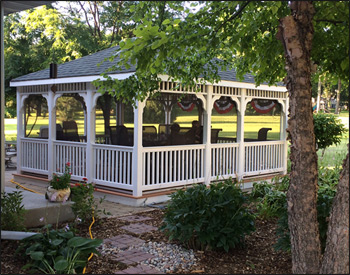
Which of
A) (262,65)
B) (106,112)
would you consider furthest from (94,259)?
(106,112)

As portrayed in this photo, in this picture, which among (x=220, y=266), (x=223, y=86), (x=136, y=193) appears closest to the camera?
(x=220, y=266)

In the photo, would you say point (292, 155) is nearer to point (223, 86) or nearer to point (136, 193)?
point (136, 193)

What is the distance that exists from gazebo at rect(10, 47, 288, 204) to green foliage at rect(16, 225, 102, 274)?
3875mm

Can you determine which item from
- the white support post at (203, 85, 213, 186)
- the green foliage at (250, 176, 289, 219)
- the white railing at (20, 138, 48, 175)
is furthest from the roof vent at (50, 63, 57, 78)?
the green foliage at (250, 176, 289, 219)

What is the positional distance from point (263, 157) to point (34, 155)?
6100 millimetres

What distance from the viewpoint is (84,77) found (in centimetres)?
973

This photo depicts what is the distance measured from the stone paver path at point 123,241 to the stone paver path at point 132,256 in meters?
0.27

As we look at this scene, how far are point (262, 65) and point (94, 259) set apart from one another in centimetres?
331

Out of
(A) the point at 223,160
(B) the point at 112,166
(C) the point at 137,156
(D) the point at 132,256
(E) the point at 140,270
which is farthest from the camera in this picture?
(A) the point at 223,160

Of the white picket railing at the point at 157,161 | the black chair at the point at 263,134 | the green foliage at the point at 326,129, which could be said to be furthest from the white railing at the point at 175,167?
the green foliage at the point at 326,129

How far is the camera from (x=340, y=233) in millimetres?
3543

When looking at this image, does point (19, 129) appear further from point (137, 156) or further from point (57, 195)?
point (57, 195)

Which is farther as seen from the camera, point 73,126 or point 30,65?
point 30,65

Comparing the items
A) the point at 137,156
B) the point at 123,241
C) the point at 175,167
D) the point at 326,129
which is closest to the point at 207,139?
the point at 175,167
